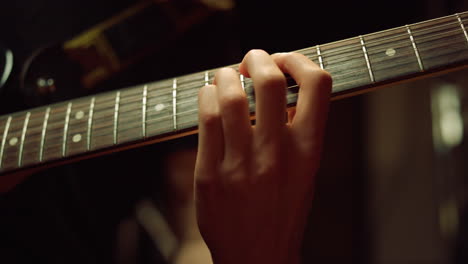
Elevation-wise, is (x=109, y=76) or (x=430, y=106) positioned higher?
(x=109, y=76)

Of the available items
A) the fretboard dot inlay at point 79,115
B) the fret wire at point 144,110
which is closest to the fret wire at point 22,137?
the fretboard dot inlay at point 79,115

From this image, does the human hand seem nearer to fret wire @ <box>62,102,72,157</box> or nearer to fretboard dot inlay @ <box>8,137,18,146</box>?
fret wire @ <box>62,102,72,157</box>

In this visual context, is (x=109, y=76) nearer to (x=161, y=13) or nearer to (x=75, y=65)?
(x=75, y=65)

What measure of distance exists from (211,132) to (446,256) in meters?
1.46

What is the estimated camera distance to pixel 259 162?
42cm

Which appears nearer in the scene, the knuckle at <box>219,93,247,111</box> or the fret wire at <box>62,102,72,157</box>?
the knuckle at <box>219,93,247,111</box>

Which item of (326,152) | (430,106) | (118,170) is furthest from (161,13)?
(430,106)

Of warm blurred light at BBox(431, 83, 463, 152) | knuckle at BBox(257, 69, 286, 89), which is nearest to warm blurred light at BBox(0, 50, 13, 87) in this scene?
knuckle at BBox(257, 69, 286, 89)

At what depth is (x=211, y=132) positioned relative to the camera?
1.39ft

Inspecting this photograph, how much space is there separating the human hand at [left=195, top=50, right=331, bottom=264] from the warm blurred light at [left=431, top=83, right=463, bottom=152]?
3.66 ft

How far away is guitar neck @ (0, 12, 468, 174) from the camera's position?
45cm

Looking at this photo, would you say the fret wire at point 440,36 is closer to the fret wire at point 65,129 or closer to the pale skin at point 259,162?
the pale skin at point 259,162

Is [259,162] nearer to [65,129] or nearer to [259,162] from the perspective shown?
[259,162]

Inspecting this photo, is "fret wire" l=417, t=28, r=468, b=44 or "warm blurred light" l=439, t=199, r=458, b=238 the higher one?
"fret wire" l=417, t=28, r=468, b=44
